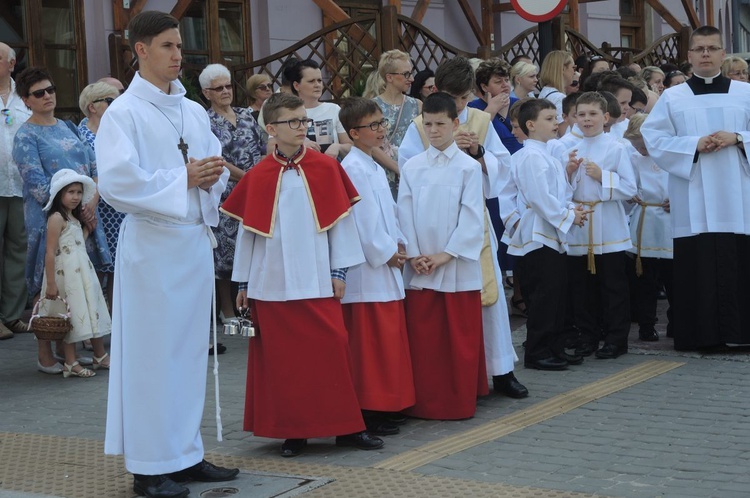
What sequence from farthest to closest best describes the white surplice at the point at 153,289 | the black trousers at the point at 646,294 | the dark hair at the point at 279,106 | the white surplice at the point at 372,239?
the black trousers at the point at 646,294
the white surplice at the point at 372,239
the dark hair at the point at 279,106
the white surplice at the point at 153,289

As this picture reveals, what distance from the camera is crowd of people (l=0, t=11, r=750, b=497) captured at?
210 inches

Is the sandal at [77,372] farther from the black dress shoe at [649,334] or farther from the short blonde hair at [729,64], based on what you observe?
the short blonde hair at [729,64]

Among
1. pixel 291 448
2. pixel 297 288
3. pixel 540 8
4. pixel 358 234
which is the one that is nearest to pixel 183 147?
pixel 297 288

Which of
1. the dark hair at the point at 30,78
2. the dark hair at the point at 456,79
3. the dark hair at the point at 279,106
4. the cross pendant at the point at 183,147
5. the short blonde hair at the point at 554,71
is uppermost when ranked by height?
the short blonde hair at the point at 554,71

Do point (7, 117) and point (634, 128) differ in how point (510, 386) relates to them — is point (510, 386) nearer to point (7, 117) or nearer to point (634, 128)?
point (634, 128)

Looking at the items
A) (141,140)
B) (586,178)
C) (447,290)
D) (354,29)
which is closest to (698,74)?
(586,178)

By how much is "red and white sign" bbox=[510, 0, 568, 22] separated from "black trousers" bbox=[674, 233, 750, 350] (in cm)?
198

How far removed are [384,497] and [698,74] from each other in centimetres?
457

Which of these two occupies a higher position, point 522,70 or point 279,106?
point 522,70

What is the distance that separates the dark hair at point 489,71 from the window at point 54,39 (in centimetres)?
455

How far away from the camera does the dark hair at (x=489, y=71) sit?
9.37 m

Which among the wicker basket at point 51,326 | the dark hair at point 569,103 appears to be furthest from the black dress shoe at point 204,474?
the dark hair at point 569,103

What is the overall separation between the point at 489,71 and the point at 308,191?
3779 mm

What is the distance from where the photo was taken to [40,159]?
8977 mm
